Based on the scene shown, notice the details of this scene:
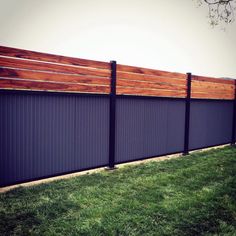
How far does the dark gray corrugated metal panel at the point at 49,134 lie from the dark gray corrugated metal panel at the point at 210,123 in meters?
4.62

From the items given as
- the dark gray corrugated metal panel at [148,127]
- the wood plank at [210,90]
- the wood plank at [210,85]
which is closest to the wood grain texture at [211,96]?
the wood plank at [210,90]

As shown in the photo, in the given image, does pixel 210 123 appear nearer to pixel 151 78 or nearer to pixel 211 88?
pixel 211 88

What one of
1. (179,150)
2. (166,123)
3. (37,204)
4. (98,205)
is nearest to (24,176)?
(37,204)

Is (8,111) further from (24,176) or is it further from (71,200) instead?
(71,200)

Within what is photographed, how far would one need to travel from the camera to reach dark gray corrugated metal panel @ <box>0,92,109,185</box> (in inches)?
225

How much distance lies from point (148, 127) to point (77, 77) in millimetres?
3148

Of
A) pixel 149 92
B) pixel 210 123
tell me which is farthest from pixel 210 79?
pixel 149 92

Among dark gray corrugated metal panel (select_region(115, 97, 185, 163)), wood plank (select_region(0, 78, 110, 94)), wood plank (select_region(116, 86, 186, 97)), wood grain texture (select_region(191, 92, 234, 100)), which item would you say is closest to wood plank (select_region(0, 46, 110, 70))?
wood plank (select_region(0, 78, 110, 94))

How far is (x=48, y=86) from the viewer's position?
6.28m

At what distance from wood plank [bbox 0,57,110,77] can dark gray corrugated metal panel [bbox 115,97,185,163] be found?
116 centimetres

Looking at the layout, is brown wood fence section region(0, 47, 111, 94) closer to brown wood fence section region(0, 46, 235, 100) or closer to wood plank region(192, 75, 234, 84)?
brown wood fence section region(0, 46, 235, 100)

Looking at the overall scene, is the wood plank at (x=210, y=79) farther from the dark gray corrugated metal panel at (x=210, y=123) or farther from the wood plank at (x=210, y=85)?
the dark gray corrugated metal panel at (x=210, y=123)

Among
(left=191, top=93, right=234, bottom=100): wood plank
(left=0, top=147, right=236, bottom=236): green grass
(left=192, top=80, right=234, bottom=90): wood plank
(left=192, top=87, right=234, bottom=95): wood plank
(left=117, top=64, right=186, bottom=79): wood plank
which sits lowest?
(left=0, top=147, right=236, bottom=236): green grass

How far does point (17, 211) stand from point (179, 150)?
6922mm
